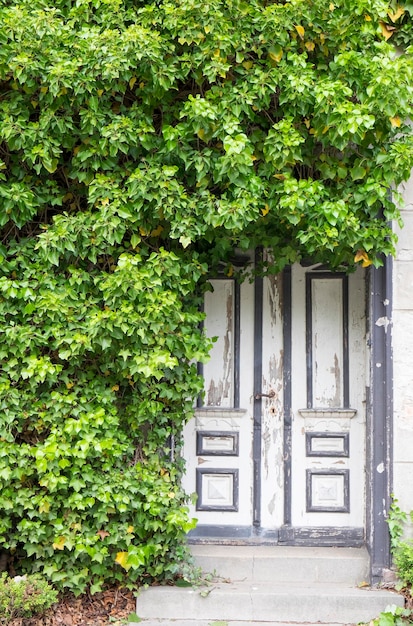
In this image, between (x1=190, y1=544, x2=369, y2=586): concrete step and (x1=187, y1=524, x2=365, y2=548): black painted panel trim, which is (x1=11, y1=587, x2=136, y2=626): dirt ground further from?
(x1=187, y1=524, x2=365, y2=548): black painted panel trim

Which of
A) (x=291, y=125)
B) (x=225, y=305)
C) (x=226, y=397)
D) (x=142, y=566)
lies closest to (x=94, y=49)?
(x=291, y=125)

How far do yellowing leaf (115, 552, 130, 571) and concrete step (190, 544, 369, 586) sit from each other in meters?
0.69

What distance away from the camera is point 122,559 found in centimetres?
476

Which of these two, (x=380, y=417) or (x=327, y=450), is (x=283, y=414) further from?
(x=380, y=417)

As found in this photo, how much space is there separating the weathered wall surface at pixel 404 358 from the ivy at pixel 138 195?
296 mm

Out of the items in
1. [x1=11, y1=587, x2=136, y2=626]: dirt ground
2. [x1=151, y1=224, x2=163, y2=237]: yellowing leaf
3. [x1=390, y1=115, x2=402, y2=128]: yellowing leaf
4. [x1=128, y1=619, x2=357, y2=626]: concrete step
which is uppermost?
[x1=390, y1=115, x2=402, y2=128]: yellowing leaf

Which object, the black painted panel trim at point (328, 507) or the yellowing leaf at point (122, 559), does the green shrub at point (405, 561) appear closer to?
the black painted panel trim at point (328, 507)

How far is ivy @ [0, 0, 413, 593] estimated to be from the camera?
183 inches

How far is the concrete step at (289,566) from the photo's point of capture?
5.15m

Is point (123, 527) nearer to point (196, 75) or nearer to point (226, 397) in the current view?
point (226, 397)

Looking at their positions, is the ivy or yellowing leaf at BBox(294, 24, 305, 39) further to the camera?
yellowing leaf at BBox(294, 24, 305, 39)

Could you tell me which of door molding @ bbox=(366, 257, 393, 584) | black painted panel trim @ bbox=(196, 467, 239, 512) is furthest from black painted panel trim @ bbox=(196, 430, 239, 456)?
door molding @ bbox=(366, 257, 393, 584)

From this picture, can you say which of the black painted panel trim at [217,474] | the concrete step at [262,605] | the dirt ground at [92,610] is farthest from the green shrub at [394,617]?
the dirt ground at [92,610]

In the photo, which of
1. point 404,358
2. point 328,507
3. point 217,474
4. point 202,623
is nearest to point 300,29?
point 404,358
